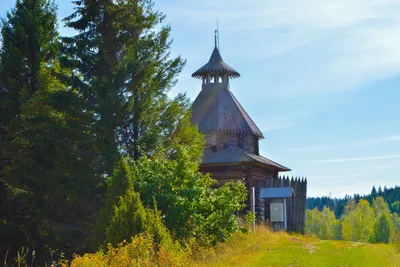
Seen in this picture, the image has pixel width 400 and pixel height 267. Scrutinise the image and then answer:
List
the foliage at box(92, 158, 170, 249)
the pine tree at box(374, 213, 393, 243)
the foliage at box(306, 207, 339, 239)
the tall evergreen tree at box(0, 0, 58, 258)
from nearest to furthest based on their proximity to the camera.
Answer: the foliage at box(92, 158, 170, 249) → the tall evergreen tree at box(0, 0, 58, 258) → the pine tree at box(374, 213, 393, 243) → the foliage at box(306, 207, 339, 239)

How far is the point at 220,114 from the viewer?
1259 inches

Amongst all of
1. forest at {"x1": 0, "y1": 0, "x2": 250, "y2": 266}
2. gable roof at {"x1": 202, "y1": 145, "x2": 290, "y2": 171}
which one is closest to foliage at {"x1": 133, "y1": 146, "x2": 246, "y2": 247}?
forest at {"x1": 0, "y1": 0, "x2": 250, "y2": 266}

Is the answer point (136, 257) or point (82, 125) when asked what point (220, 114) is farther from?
point (136, 257)

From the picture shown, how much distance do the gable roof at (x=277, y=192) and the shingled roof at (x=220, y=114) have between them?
4587 mm

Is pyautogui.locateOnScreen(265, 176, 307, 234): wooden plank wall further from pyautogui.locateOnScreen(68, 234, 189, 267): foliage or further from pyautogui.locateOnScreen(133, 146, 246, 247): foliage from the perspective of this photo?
pyautogui.locateOnScreen(68, 234, 189, 267): foliage

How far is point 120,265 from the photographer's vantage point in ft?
38.9

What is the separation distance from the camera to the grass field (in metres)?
15.1

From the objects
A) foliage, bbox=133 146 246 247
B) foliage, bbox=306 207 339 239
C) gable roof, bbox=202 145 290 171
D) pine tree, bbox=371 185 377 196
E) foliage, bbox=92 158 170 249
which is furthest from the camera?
pine tree, bbox=371 185 377 196

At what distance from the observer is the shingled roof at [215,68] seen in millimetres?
33478

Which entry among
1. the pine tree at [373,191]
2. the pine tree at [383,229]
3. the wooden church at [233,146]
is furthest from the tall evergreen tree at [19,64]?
the pine tree at [373,191]

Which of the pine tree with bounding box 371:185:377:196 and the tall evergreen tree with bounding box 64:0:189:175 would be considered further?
the pine tree with bounding box 371:185:377:196

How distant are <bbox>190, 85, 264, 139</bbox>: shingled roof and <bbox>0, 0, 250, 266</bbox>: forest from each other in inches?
315

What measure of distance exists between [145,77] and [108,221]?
25.8 ft

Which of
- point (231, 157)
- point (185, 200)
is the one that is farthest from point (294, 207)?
point (185, 200)
